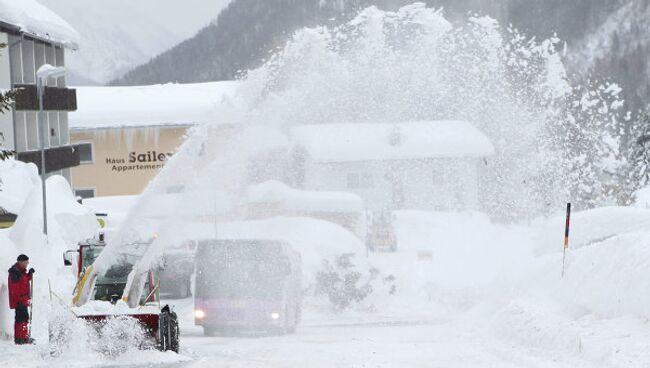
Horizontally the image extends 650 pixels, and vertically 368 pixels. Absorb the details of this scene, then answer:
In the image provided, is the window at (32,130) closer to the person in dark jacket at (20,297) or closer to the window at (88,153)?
the window at (88,153)

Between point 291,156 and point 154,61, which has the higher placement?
point 154,61

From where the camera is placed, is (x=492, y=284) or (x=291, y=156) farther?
(x=291, y=156)

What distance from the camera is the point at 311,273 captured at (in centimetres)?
2772

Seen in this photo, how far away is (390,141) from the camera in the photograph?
6322 cm

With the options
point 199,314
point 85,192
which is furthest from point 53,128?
point 199,314

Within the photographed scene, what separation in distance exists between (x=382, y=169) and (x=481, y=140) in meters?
6.57

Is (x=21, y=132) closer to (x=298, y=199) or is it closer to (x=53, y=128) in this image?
(x=53, y=128)

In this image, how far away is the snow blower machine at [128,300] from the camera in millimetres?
13898

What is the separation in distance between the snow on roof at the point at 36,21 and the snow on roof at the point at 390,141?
1611cm

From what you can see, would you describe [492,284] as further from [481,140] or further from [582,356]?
[481,140]

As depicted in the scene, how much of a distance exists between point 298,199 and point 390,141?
51.0 feet

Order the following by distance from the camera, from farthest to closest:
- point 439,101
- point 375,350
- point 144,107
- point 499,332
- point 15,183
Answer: point 144,107, point 439,101, point 15,183, point 499,332, point 375,350

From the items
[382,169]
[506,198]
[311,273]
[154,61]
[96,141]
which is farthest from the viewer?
[154,61]

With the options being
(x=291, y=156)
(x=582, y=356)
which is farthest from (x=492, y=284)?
(x=291, y=156)
